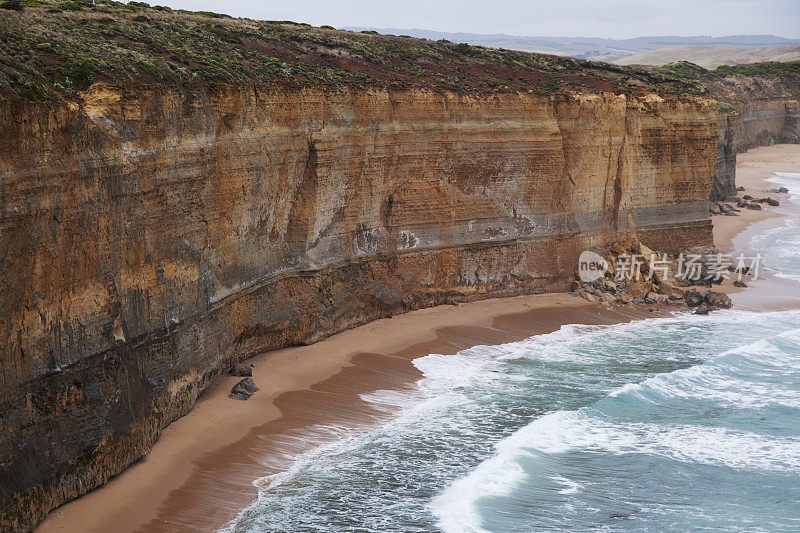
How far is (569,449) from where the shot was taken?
18688 millimetres

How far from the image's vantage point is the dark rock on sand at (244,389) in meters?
19.6

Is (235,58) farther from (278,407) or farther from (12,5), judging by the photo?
(278,407)

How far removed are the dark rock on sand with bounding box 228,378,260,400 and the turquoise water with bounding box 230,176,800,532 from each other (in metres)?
2.40

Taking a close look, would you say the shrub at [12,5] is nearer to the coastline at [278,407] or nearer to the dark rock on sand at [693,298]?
the coastline at [278,407]

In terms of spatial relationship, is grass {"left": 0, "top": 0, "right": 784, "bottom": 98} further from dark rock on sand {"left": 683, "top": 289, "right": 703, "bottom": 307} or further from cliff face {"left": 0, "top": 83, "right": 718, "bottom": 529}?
dark rock on sand {"left": 683, "top": 289, "right": 703, "bottom": 307}

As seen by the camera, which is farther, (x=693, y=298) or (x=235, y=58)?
(x=693, y=298)

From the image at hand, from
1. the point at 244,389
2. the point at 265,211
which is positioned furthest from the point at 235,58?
the point at 244,389

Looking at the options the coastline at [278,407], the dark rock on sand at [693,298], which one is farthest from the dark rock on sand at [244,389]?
the dark rock on sand at [693,298]

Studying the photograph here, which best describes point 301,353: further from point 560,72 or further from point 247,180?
point 560,72

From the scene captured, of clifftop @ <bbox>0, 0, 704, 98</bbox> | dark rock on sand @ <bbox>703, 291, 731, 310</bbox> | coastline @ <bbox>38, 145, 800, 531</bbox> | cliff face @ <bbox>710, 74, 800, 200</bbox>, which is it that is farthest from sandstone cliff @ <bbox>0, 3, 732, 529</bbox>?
cliff face @ <bbox>710, 74, 800, 200</bbox>

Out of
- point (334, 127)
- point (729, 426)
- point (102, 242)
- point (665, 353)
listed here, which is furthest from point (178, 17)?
point (729, 426)

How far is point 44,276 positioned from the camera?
1446cm

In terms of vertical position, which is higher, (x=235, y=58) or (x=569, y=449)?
(x=235, y=58)

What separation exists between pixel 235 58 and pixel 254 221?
14.3 ft
